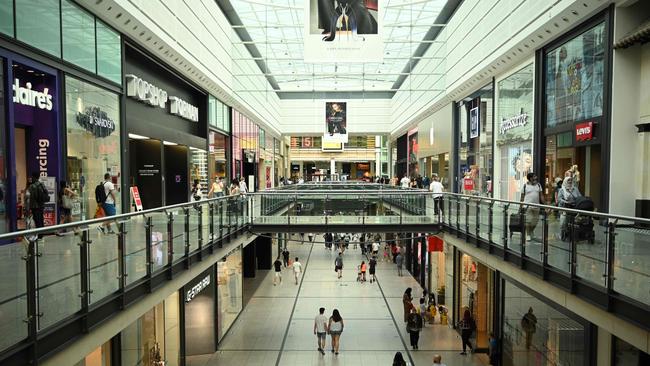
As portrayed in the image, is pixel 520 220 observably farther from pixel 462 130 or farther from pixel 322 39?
pixel 462 130

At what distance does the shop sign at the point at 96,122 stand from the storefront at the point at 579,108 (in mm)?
9685

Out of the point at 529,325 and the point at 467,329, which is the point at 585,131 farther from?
the point at 467,329

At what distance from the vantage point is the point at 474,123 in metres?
21.2

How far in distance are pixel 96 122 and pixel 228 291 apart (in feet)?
25.3

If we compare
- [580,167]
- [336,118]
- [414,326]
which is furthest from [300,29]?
[580,167]

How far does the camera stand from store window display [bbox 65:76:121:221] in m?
10.2

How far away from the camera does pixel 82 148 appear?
35.1ft

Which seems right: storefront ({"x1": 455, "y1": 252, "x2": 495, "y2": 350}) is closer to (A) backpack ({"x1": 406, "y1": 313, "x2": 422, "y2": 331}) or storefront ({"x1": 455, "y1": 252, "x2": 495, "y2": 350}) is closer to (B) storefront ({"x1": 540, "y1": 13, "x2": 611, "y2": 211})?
(A) backpack ({"x1": 406, "y1": 313, "x2": 422, "y2": 331})

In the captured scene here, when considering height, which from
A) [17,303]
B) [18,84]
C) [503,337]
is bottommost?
[503,337]

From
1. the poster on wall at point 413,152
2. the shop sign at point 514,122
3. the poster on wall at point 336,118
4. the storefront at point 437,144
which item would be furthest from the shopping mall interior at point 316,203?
the poster on wall at point 413,152

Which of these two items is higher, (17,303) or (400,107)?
(400,107)

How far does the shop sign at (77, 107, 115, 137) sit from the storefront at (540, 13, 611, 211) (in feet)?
31.8

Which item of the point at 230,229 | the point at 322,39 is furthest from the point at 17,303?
the point at 322,39

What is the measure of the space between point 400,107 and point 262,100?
10919mm
